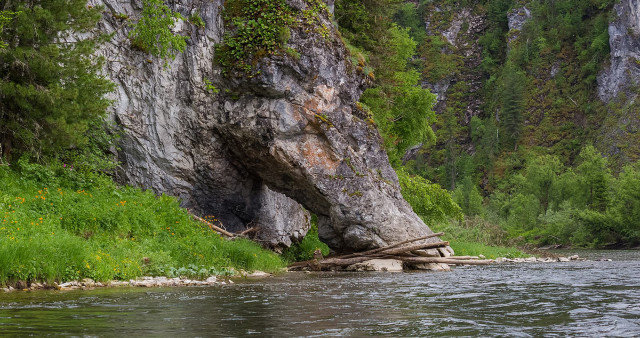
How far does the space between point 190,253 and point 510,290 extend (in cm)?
911

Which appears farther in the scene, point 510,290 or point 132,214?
point 132,214

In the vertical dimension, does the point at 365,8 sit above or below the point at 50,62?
above

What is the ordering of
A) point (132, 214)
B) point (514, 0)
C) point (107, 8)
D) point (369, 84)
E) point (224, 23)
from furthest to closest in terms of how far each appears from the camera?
point (514, 0), point (369, 84), point (224, 23), point (107, 8), point (132, 214)

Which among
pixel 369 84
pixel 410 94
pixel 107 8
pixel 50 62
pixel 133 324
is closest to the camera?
pixel 133 324

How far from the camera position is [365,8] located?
3136 cm

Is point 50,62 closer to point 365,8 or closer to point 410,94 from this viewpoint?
point 365,8

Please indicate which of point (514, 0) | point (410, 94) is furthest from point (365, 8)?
point (514, 0)

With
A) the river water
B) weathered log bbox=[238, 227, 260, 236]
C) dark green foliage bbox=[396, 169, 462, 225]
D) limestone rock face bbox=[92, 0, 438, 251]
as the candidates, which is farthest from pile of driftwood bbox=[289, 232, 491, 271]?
dark green foliage bbox=[396, 169, 462, 225]

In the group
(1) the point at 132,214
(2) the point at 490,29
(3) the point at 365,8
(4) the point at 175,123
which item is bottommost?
(1) the point at 132,214

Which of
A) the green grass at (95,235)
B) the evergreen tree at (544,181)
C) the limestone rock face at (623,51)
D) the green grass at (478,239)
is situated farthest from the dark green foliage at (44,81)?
the limestone rock face at (623,51)

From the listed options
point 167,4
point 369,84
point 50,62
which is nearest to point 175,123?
point 167,4

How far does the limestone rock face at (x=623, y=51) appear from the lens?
104 meters

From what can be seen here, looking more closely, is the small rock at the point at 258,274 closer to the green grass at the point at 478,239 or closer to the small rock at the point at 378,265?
the small rock at the point at 378,265

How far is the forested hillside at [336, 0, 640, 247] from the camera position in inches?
2340
